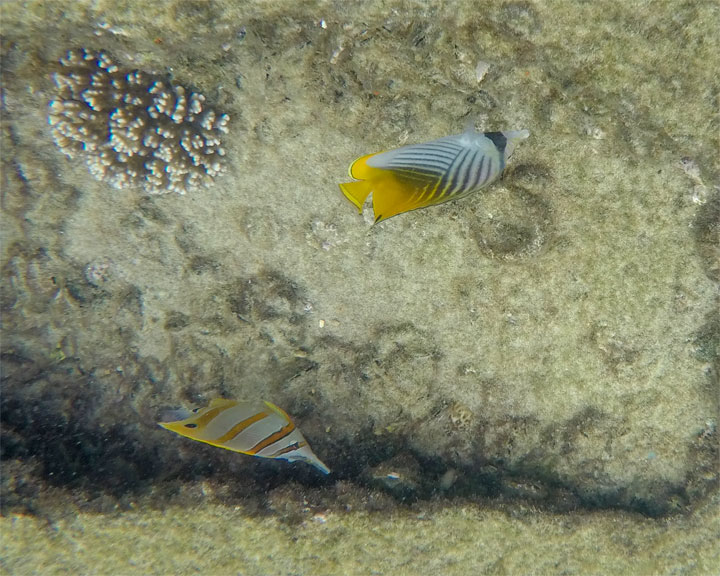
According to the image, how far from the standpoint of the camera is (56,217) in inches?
133

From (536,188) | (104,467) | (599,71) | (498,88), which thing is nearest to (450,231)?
(536,188)

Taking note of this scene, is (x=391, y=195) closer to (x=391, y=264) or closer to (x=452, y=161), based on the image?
(x=452, y=161)

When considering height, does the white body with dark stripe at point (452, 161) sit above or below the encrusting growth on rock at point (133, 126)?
below

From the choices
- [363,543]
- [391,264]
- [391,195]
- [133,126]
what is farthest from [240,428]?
[133,126]

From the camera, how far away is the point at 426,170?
197 cm

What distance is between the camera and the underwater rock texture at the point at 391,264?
2.65 m

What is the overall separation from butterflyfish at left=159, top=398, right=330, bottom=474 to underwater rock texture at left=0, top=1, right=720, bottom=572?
0.88m

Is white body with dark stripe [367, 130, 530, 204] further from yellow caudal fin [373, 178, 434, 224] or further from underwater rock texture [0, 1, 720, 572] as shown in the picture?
underwater rock texture [0, 1, 720, 572]

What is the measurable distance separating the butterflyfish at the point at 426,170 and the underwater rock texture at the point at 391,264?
3.22 ft

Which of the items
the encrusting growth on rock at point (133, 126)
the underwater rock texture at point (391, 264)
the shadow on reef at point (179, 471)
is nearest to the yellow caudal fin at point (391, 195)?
the underwater rock texture at point (391, 264)

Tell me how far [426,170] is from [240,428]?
1967 millimetres

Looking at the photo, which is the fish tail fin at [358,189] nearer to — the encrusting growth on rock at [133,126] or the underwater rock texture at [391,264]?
the underwater rock texture at [391,264]

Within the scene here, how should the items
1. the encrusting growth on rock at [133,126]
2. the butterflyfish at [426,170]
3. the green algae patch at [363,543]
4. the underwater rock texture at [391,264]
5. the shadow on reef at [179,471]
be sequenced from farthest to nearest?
the shadow on reef at [179,471]
the green algae patch at [363,543]
the encrusting growth on rock at [133,126]
the underwater rock texture at [391,264]
the butterflyfish at [426,170]

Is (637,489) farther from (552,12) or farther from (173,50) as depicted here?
(173,50)
